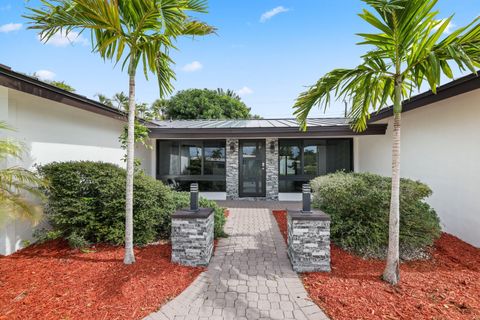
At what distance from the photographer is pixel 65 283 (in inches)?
127

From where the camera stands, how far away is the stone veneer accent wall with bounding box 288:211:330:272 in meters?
3.67

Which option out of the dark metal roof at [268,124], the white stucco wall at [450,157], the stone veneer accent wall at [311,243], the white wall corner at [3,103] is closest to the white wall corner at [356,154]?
the dark metal roof at [268,124]

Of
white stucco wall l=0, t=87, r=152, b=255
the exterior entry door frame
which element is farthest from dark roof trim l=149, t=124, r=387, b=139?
white stucco wall l=0, t=87, r=152, b=255

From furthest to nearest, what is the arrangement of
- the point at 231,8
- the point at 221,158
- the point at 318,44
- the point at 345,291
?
the point at 221,158, the point at 318,44, the point at 231,8, the point at 345,291

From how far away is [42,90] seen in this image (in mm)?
4379

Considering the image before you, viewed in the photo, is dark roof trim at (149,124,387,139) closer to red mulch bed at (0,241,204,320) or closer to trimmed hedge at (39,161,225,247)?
trimmed hedge at (39,161,225,247)

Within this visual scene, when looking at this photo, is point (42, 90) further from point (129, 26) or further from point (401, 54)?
point (401, 54)

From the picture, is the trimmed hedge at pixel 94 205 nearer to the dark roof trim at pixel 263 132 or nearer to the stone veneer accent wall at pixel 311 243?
the stone veneer accent wall at pixel 311 243

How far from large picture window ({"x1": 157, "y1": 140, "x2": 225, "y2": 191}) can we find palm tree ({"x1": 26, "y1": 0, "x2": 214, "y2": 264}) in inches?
248

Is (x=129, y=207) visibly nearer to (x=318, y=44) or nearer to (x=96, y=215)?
(x=96, y=215)

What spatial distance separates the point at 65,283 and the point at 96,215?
5.15 feet

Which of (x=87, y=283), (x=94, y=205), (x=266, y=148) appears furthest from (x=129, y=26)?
(x=266, y=148)

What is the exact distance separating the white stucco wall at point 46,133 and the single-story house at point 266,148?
2 centimetres

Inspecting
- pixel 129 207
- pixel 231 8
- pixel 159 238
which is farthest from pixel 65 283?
pixel 231 8
